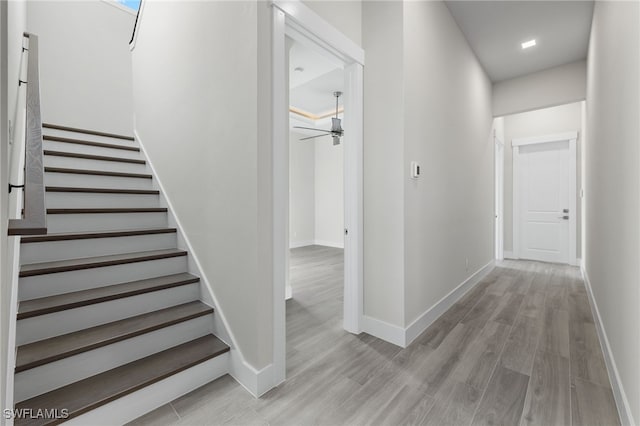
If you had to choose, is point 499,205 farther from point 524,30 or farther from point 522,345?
point 522,345

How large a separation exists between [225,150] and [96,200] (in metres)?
1.55

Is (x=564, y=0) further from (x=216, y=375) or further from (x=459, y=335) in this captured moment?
(x=216, y=375)

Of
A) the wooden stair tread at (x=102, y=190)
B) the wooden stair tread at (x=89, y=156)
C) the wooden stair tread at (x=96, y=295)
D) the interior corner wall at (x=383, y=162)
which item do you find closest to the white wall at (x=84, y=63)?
the wooden stair tread at (x=89, y=156)

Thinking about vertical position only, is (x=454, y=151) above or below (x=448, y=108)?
below

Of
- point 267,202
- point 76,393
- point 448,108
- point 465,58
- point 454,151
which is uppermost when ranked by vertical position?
point 465,58

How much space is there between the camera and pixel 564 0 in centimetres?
276

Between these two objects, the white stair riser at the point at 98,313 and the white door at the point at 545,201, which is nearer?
the white stair riser at the point at 98,313

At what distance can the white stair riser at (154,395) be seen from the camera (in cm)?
136

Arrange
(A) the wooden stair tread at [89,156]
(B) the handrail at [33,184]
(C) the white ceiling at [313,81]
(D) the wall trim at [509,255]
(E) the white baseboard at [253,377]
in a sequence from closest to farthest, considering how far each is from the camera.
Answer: (B) the handrail at [33,184]
(E) the white baseboard at [253,377]
(A) the wooden stair tread at [89,156]
(C) the white ceiling at [313,81]
(D) the wall trim at [509,255]

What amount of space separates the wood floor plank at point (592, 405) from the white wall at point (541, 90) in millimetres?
4009

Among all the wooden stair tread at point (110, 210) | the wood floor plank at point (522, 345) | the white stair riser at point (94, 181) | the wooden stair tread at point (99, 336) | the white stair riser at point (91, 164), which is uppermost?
the white stair riser at point (91, 164)

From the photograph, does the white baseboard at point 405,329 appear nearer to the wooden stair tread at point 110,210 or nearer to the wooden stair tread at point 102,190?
the wooden stair tread at point 110,210

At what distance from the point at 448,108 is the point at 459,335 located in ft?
7.44

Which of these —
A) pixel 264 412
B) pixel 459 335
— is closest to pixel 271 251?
pixel 264 412
